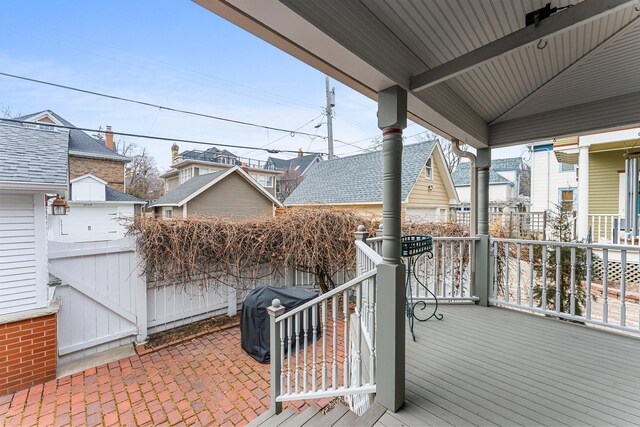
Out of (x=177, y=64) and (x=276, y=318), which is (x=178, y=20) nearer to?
(x=177, y=64)

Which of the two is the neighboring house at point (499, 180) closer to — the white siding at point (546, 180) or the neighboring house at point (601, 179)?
the white siding at point (546, 180)

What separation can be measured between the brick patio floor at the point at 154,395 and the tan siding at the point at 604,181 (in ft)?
29.7

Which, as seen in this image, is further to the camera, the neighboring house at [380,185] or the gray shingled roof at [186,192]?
the gray shingled roof at [186,192]

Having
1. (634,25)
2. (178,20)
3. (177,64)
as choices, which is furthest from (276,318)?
(177,64)

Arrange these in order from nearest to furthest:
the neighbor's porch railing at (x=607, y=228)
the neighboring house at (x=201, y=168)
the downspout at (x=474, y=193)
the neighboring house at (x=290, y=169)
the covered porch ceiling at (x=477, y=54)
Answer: the covered porch ceiling at (x=477, y=54) → the downspout at (x=474, y=193) → the neighbor's porch railing at (x=607, y=228) → the neighboring house at (x=201, y=168) → the neighboring house at (x=290, y=169)

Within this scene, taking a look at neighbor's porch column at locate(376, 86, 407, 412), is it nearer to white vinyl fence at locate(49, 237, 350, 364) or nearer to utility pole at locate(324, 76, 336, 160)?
white vinyl fence at locate(49, 237, 350, 364)

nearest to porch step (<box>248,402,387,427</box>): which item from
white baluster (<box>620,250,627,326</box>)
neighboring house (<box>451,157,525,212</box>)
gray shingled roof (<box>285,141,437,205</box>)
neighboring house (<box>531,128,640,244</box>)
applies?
white baluster (<box>620,250,627,326</box>)

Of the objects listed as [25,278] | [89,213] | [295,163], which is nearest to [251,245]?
[25,278]

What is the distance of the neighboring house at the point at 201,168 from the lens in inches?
709

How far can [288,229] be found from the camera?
17.9 ft

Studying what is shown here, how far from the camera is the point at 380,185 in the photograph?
10.4 meters

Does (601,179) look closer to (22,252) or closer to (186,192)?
(22,252)

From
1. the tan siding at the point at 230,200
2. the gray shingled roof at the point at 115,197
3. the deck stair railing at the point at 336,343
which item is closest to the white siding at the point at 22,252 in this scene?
the deck stair railing at the point at 336,343

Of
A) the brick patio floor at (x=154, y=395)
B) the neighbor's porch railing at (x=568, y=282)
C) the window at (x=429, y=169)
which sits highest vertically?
the window at (x=429, y=169)
